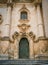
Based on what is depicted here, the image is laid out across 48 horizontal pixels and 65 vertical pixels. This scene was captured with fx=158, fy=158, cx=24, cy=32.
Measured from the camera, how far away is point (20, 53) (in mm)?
15102

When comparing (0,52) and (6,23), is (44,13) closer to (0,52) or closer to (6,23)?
(6,23)

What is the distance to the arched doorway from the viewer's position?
1502cm

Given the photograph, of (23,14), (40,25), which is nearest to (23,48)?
(40,25)

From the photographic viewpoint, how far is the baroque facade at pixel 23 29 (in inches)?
566

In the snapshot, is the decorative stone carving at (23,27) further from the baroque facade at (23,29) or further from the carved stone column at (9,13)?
the carved stone column at (9,13)

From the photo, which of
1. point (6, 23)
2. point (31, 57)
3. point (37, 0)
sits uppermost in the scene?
point (37, 0)

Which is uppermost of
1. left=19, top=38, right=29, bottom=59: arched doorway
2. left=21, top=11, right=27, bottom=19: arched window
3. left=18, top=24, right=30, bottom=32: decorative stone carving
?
left=21, top=11, right=27, bottom=19: arched window

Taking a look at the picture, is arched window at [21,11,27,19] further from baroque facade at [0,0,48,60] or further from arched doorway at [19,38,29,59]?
arched doorway at [19,38,29,59]

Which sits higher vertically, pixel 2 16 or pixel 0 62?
pixel 2 16

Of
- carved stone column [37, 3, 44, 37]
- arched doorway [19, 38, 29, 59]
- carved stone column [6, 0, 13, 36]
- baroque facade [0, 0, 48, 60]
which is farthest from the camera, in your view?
carved stone column [6, 0, 13, 36]

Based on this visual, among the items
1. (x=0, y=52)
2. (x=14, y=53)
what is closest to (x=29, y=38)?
(x=14, y=53)

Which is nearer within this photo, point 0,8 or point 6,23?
point 6,23

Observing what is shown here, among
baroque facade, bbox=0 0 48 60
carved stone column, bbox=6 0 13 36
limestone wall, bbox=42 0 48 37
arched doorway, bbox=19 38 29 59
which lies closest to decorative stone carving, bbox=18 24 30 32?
baroque facade, bbox=0 0 48 60

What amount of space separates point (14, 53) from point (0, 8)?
16.9ft
